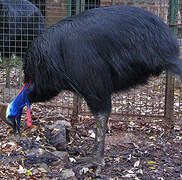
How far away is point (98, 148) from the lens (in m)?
2.79

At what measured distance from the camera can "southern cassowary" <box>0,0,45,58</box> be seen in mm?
4312

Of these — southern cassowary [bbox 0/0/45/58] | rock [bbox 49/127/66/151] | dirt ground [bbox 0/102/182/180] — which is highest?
southern cassowary [bbox 0/0/45/58]

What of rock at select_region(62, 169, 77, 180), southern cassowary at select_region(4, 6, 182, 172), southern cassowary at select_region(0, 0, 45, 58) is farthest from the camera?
southern cassowary at select_region(0, 0, 45, 58)

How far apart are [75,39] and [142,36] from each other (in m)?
0.48

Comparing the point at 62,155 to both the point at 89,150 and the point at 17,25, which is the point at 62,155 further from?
the point at 17,25

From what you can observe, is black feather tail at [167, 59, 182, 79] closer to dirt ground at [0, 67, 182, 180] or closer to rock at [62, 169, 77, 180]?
dirt ground at [0, 67, 182, 180]

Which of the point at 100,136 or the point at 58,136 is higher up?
the point at 100,136

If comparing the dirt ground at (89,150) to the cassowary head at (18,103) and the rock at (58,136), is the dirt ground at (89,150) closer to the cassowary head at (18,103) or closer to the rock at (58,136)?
the rock at (58,136)

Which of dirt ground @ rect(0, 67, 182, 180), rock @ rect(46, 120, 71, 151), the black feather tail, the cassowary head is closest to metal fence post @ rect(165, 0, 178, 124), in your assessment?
dirt ground @ rect(0, 67, 182, 180)

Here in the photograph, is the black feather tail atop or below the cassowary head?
atop

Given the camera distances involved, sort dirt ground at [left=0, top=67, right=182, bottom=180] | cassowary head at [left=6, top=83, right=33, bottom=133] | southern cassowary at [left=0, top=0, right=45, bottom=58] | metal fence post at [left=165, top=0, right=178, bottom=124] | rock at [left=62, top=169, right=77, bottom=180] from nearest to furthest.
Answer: rock at [left=62, top=169, right=77, bottom=180] < dirt ground at [left=0, top=67, right=182, bottom=180] < cassowary head at [left=6, top=83, right=33, bottom=133] < metal fence post at [left=165, top=0, right=178, bottom=124] < southern cassowary at [left=0, top=0, right=45, bottom=58]

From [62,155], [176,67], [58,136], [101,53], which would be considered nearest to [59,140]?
[58,136]

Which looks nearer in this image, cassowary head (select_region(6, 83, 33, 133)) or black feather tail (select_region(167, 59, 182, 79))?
black feather tail (select_region(167, 59, 182, 79))

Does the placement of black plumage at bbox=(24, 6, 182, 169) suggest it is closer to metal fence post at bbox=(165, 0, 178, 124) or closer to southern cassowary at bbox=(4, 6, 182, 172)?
southern cassowary at bbox=(4, 6, 182, 172)
